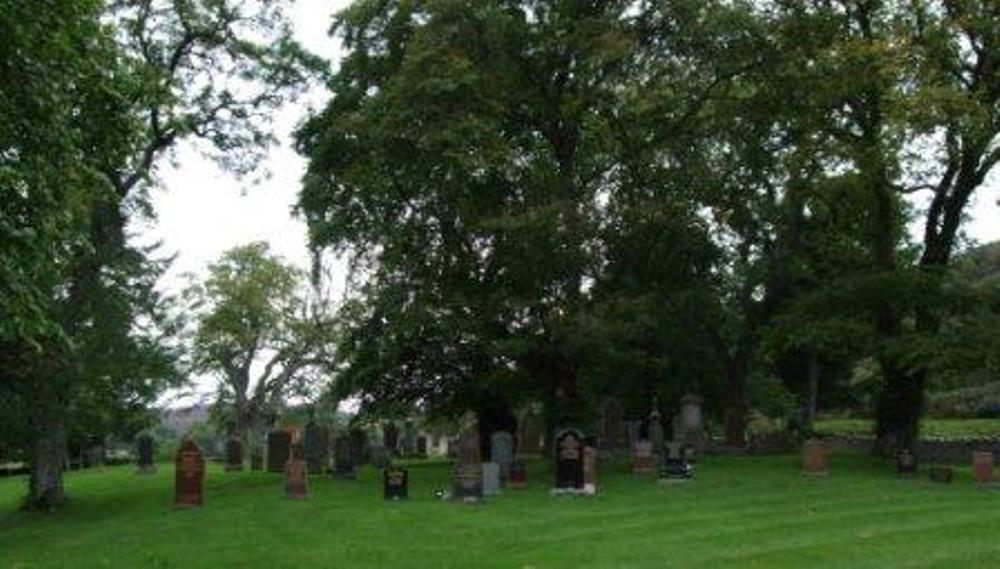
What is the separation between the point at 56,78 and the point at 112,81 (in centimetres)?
104

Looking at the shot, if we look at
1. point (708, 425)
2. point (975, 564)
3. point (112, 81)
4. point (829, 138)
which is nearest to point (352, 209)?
point (829, 138)

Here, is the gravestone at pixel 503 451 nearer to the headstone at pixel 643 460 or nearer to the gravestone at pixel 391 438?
the headstone at pixel 643 460

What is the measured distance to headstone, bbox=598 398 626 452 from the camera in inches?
1515

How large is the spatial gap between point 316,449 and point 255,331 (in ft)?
95.4

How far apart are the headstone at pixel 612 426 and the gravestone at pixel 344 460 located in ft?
35.1

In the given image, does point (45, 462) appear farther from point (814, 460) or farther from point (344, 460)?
point (814, 460)

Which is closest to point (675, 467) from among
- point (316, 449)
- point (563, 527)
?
point (563, 527)

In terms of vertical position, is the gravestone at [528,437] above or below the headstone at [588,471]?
above

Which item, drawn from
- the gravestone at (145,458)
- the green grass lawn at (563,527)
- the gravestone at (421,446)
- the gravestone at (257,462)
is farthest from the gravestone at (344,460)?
the gravestone at (421,446)

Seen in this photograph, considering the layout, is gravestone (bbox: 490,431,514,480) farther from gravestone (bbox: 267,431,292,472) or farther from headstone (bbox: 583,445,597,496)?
gravestone (bbox: 267,431,292,472)

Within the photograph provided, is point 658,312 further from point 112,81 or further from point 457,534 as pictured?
point 112,81

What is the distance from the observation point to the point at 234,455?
36.9 meters

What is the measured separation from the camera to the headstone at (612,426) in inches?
1515

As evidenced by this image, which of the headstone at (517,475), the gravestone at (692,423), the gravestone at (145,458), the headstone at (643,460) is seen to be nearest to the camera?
the headstone at (517,475)
